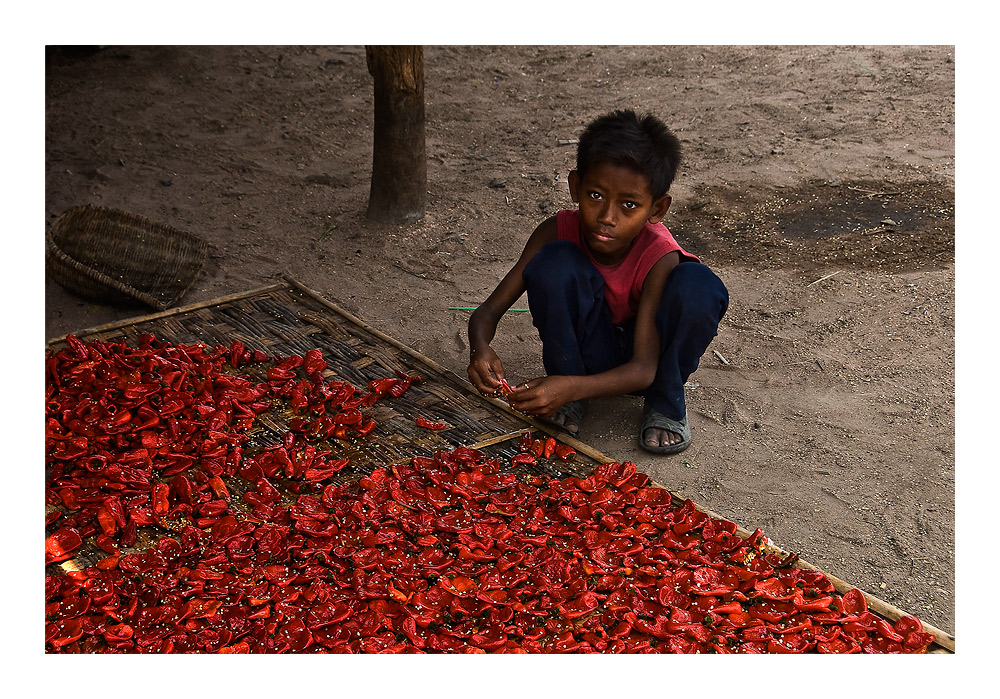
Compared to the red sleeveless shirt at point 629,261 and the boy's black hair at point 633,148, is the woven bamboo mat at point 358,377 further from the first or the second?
the boy's black hair at point 633,148

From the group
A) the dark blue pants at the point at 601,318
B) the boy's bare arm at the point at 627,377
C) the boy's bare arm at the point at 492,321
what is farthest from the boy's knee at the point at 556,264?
the boy's bare arm at the point at 627,377

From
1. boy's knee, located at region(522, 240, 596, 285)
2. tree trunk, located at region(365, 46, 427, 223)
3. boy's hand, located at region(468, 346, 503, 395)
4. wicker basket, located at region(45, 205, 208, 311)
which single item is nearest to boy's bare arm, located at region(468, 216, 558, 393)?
boy's hand, located at region(468, 346, 503, 395)

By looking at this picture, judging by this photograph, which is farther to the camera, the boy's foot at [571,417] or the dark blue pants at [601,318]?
the boy's foot at [571,417]

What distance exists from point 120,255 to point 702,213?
278cm

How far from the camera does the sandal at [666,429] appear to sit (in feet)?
9.70

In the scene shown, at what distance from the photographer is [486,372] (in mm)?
2906

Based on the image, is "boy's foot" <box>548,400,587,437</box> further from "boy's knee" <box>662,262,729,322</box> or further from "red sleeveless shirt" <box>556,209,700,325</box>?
"boy's knee" <box>662,262,729,322</box>

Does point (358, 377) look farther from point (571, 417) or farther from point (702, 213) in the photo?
point (702, 213)

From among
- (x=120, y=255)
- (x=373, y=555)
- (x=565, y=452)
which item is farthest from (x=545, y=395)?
(x=120, y=255)

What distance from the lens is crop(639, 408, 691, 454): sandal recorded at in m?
2.96

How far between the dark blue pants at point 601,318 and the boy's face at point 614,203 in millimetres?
143

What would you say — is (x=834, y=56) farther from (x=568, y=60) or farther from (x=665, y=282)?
(x=665, y=282)

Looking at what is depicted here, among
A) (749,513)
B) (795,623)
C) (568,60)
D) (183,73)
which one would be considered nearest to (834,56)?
(568,60)

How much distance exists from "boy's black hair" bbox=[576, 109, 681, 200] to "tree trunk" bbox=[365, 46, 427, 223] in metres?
2.00
